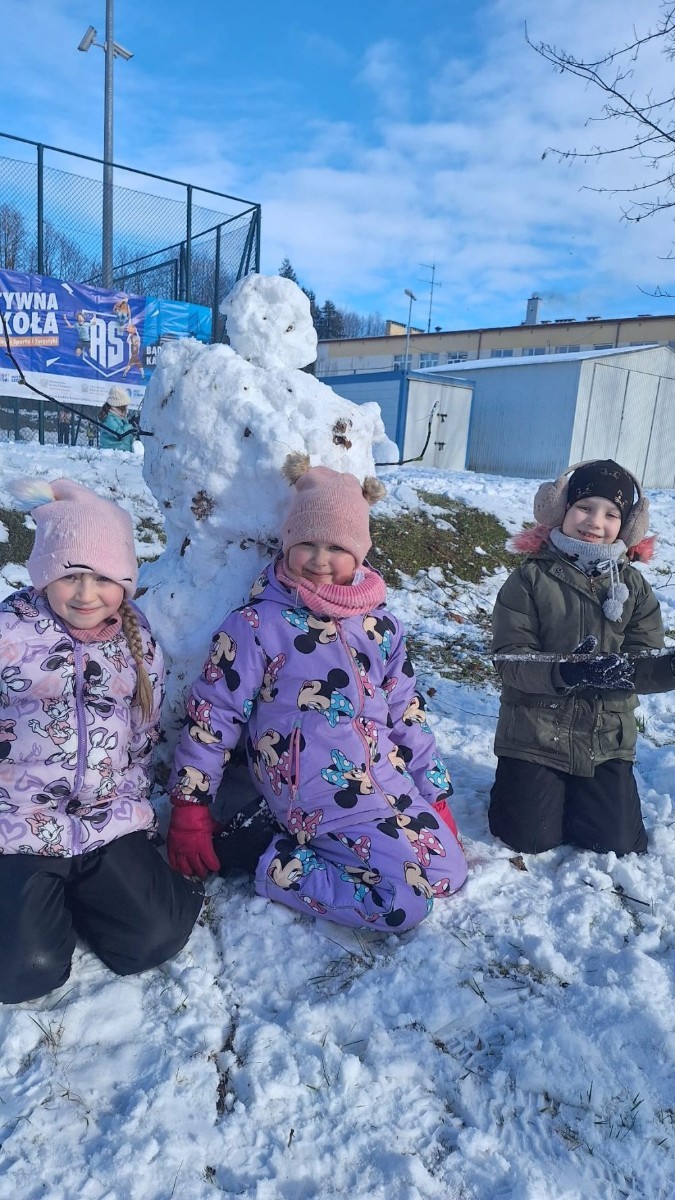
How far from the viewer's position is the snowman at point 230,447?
2516 mm

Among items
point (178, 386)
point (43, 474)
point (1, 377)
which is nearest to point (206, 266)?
point (1, 377)

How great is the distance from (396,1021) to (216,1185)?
56 centimetres

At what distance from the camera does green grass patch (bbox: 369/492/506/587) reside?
6277 millimetres

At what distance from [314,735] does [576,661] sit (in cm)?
101

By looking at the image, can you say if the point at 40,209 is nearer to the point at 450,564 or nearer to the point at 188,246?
the point at 188,246

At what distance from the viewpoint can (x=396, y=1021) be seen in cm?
183

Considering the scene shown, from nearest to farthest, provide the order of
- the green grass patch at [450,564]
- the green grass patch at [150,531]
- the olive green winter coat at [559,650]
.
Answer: the olive green winter coat at [559,650] → the green grass patch at [450,564] → the green grass patch at [150,531]

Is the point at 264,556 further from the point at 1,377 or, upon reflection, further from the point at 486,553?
the point at 1,377

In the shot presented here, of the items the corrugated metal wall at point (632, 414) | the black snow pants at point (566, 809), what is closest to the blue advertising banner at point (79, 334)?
the black snow pants at point (566, 809)

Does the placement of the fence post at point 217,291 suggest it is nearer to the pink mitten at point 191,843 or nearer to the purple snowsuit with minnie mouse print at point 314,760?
the purple snowsuit with minnie mouse print at point 314,760

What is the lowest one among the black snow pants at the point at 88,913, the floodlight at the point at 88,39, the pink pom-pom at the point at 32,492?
the black snow pants at the point at 88,913

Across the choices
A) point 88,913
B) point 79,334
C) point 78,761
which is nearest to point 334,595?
point 78,761

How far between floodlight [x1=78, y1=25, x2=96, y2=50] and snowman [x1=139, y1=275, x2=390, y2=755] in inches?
532

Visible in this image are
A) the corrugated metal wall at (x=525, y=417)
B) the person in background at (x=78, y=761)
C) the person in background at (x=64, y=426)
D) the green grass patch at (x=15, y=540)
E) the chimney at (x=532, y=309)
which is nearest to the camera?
the person in background at (x=78, y=761)
